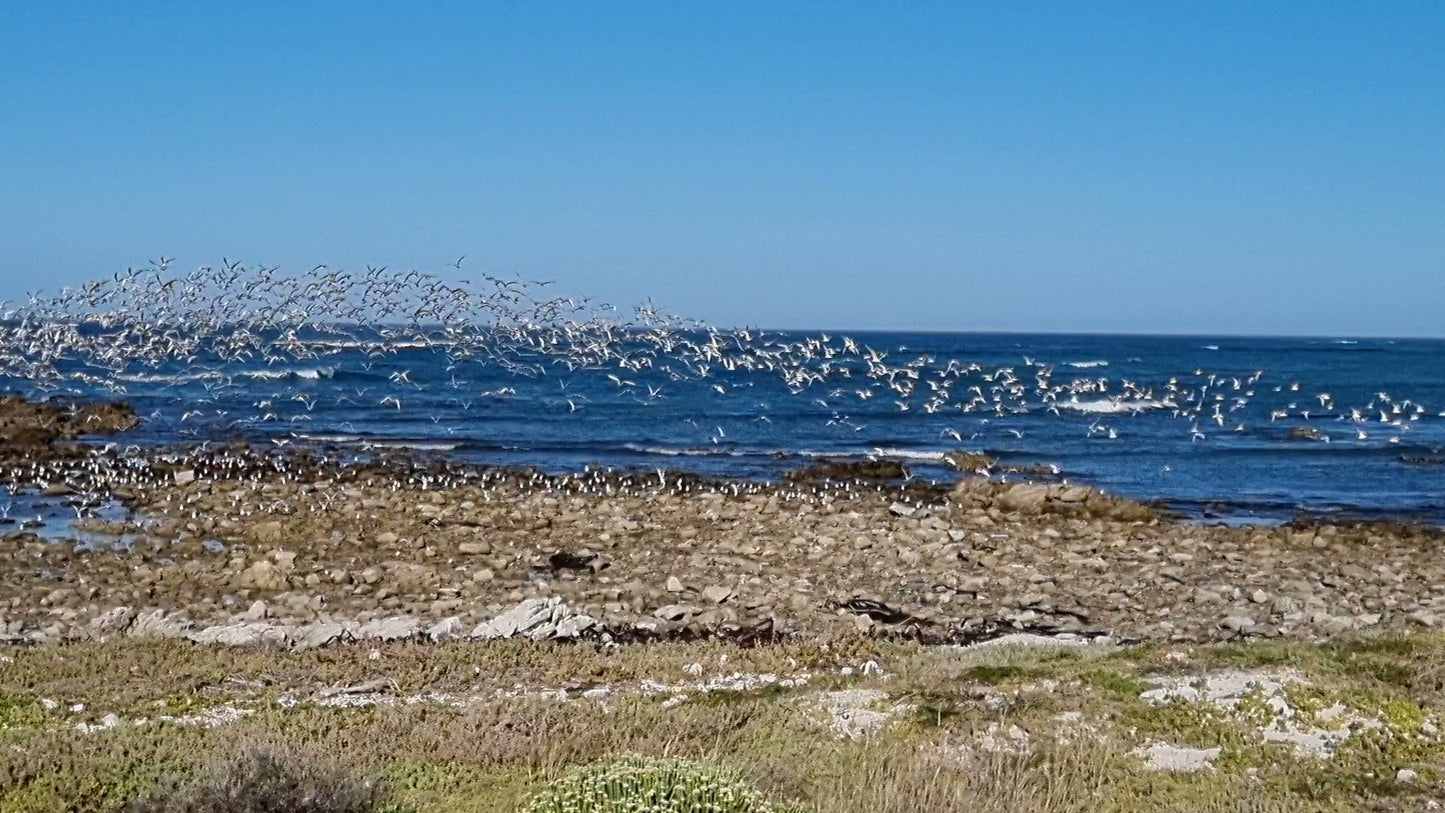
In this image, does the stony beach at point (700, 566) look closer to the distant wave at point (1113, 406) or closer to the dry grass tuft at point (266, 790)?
the dry grass tuft at point (266, 790)

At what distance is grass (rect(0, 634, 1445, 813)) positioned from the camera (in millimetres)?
7680

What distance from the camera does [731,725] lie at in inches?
365

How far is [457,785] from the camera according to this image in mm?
8016

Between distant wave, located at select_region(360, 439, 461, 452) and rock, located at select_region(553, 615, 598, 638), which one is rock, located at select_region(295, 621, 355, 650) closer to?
rock, located at select_region(553, 615, 598, 638)

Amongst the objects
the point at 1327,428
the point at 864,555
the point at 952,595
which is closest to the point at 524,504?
the point at 864,555

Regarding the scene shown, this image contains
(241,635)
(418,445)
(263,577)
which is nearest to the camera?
(241,635)

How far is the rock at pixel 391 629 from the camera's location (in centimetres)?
1385

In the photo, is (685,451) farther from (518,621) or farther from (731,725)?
(731,725)

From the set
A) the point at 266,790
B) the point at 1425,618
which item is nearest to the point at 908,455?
the point at 1425,618

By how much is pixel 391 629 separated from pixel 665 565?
6.00m

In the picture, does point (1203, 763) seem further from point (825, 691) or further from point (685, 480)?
point (685, 480)

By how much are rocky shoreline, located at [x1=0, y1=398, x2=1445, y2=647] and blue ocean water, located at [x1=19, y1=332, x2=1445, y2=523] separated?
457 centimetres

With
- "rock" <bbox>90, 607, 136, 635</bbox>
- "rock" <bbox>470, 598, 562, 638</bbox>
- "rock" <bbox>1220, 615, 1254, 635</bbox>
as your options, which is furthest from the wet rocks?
"rock" <bbox>1220, 615, 1254, 635</bbox>

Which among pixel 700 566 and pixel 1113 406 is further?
pixel 1113 406
